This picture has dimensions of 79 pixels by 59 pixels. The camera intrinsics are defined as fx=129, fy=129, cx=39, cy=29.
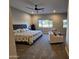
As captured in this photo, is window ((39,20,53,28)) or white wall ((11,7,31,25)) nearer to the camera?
white wall ((11,7,31,25))

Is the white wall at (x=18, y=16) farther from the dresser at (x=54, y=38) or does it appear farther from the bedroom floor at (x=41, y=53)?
the bedroom floor at (x=41, y=53)

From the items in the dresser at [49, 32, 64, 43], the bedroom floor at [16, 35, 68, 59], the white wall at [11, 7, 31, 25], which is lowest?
the bedroom floor at [16, 35, 68, 59]

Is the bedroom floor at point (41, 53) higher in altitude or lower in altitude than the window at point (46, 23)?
lower


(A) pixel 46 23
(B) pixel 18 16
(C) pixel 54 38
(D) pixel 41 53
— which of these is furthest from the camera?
(A) pixel 46 23

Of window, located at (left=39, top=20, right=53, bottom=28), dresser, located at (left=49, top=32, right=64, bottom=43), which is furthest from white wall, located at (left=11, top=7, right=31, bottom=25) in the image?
window, located at (left=39, top=20, right=53, bottom=28)

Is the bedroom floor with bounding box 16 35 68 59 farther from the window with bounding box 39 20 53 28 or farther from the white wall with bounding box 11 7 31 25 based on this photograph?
the window with bounding box 39 20 53 28

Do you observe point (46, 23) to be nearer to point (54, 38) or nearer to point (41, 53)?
point (54, 38)

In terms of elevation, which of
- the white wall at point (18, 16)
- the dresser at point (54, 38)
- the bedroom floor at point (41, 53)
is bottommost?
the bedroom floor at point (41, 53)

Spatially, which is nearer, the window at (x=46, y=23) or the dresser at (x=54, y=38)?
the dresser at (x=54, y=38)

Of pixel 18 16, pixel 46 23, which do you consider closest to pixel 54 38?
pixel 18 16

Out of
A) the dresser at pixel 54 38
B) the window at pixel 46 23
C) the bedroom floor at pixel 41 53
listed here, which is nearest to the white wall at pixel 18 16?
the dresser at pixel 54 38
